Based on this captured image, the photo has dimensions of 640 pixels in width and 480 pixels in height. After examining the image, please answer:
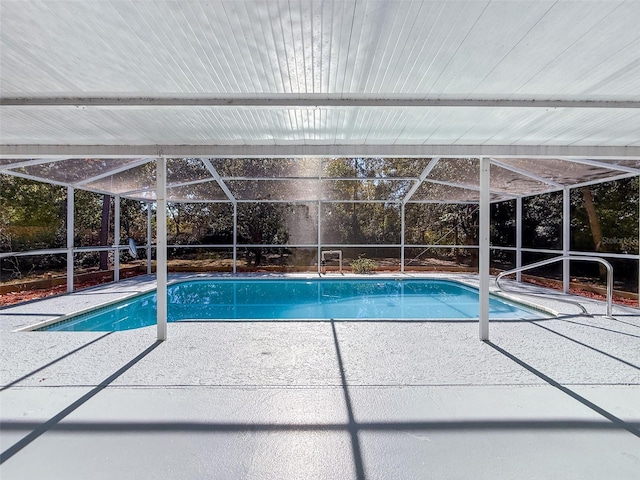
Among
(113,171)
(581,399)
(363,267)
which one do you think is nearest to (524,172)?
(581,399)

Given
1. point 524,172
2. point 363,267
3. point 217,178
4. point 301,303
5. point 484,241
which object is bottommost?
point 301,303

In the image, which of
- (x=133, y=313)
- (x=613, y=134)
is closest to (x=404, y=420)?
(x=613, y=134)

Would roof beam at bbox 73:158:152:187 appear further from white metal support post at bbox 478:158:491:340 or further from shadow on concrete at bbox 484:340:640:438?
shadow on concrete at bbox 484:340:640:438

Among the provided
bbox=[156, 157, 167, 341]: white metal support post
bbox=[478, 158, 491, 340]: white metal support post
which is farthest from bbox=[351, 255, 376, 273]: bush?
bbox=[156, 157, 167, 341]: white metal support post

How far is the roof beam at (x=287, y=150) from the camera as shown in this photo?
12.7 ft

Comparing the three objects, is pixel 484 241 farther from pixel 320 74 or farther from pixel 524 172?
pixel 524 172

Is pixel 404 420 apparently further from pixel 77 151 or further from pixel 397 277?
pixel 397 277

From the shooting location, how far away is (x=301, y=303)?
7.29 m

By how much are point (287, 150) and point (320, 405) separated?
2.77 meters

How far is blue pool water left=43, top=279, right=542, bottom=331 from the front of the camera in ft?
18.8

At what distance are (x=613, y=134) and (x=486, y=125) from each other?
1566 millimetres

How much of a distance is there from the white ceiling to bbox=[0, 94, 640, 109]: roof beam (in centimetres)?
1

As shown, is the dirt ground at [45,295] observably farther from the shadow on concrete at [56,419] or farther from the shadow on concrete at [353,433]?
the shadow on concrete at [353,433]

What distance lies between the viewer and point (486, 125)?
3.22m
